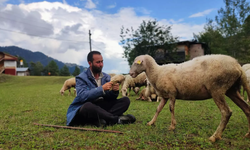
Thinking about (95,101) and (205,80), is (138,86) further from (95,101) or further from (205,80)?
(205,80)

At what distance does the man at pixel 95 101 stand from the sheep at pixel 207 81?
953 millimetres

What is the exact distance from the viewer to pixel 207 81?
140 inches

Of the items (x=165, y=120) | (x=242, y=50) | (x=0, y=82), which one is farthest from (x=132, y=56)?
(x=165, y=120)

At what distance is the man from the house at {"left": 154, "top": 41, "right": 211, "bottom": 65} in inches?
1186

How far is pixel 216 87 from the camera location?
347cm

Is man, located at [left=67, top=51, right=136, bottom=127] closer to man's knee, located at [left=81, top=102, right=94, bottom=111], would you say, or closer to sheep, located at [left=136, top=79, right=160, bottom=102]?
man's knee, located at [left=81, top=102, right=94, bottom=111]

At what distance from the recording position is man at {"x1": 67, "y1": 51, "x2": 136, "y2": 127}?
416cm

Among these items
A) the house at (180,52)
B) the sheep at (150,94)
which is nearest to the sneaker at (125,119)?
the sheep at (150,94)

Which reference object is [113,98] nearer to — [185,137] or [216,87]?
[185,137]

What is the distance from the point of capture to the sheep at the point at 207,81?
11.1 ft

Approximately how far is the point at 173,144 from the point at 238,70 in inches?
69.1

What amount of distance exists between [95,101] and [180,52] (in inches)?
1296

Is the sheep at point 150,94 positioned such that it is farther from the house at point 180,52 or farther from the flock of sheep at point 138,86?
the house at point 180,52

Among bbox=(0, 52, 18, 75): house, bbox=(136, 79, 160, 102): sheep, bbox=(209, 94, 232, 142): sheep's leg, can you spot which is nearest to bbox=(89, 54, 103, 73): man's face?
bbox=(209, 94, 232, 142): sheep's leg
